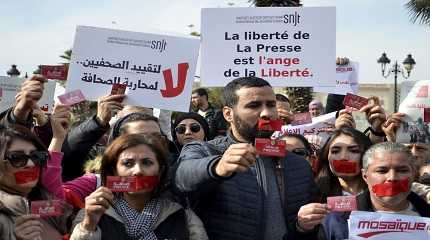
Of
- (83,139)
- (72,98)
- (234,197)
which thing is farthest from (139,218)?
(72,98)

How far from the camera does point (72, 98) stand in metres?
5.00

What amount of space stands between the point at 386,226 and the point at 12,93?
13.7 feet

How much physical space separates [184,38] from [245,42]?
1.89 feet

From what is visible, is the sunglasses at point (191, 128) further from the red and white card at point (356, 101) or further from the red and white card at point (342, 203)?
the red and white card at point (342, 203)

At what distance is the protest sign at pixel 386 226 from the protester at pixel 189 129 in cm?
235

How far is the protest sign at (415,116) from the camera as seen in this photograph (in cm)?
497

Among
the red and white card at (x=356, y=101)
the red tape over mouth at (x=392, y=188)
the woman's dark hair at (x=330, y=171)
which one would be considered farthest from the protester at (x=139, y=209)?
the red and white card at (x=356, y=101)

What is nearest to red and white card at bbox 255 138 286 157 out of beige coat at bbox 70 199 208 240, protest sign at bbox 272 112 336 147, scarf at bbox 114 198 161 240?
beige coat at bbox 70 199 208 240

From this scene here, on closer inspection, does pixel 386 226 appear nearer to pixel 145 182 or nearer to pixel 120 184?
pixel 145 182

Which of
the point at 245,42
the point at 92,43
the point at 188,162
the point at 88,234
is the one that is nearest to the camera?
the point at 88,234

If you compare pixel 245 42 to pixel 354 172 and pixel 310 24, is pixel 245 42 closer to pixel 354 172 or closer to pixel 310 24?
pixel 310 24

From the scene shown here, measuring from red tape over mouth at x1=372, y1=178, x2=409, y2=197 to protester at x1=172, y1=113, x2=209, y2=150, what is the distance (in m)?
2.27

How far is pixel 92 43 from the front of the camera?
5.35 metres

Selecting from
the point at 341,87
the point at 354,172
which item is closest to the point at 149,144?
the point at 354,172
